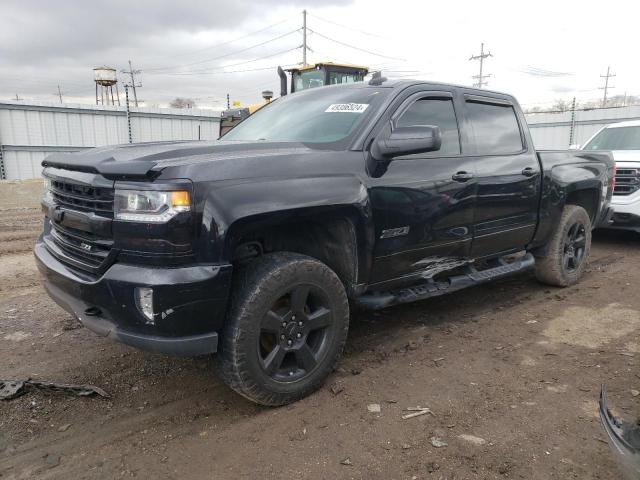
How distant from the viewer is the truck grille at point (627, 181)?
A: 7.24 meters

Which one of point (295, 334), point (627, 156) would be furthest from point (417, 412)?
point (627, 156)

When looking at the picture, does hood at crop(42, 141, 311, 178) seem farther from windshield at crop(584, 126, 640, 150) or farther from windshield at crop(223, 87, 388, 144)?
windshield at crop(584, 126, 640, 150)

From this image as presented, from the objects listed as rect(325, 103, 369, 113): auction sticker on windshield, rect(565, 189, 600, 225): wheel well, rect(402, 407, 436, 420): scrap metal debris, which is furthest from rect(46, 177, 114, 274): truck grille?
rect(565, 189, 600, 225): wheel well

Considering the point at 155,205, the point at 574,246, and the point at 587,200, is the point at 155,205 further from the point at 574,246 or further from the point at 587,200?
the point at 587,200

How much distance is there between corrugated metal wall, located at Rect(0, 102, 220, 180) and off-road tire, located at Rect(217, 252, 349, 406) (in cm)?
1186

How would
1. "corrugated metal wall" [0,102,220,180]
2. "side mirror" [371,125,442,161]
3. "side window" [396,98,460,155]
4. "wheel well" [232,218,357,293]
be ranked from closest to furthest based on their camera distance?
"wheel well" [232,218,357,293] → "side mirror" [371,125,442,161] → "side window" [396,98,460,155] → "corrugated metal wall" [0,102,220,180]

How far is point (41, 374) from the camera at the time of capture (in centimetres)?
339

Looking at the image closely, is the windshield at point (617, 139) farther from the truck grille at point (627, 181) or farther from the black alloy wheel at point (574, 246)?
the black alloy wheel at point (574, 246)

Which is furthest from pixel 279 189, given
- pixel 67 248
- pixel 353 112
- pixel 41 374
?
pixel 41 374

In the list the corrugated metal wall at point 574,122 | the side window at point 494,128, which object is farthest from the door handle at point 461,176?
the corrugated metal wall at point 574,122

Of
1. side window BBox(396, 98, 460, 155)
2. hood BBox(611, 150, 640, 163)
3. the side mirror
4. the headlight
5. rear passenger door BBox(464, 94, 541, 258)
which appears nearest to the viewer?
the headlight

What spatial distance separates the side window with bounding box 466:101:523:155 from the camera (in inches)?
167

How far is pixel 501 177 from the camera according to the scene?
4.23 metres

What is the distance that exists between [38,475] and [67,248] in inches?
49.2
